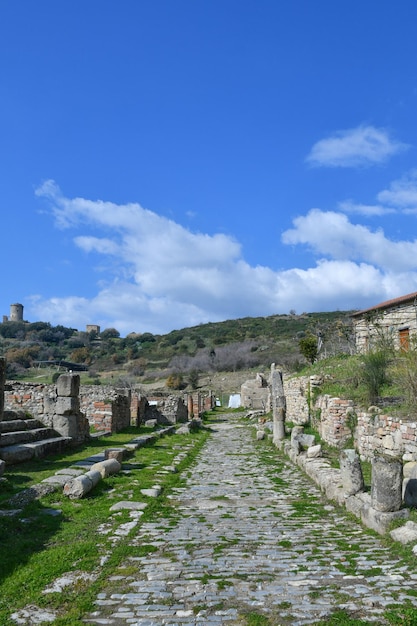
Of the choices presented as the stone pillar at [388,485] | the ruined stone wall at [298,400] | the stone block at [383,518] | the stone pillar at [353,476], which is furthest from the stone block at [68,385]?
the stone pillar at [388,485]

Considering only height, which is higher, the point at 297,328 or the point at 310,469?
the point at 297,328

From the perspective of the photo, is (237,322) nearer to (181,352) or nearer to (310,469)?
(181,352)

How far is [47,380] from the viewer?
4394 cm

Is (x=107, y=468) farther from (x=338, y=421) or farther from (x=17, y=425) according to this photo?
(x=338, y=421)

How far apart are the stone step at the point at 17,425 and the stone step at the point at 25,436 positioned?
181mm

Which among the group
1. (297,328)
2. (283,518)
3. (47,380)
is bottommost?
(283,518)

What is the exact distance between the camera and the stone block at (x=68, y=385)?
1670 centimetres

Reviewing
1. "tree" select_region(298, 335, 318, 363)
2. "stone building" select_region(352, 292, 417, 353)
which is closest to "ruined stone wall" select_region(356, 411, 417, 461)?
"stone building" select_region(352, 292, 417, 353)

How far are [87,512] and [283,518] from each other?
298 centimetres

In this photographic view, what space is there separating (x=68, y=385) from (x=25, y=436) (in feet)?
9.21

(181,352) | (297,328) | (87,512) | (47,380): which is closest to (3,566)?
(87,512)

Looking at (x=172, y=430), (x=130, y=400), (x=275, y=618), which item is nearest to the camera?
(x=275, y=618)

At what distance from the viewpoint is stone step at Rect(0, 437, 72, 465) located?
39.7 feet

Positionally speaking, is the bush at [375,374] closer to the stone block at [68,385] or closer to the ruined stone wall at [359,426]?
the ruined stone wall at [359,426]
